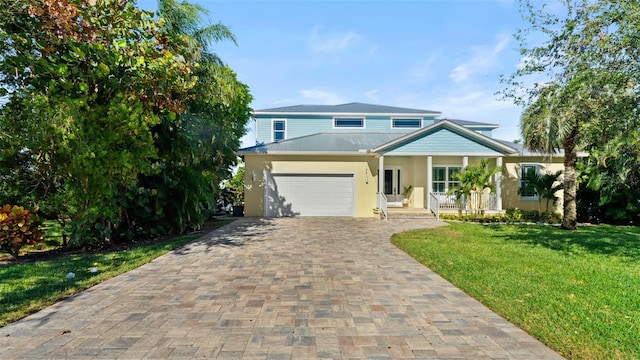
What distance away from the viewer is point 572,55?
7363mm

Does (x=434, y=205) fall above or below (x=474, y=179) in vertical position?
below

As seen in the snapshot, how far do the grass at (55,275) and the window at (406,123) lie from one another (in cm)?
1624

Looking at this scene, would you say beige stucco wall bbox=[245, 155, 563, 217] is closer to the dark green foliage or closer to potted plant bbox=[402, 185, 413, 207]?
potted plant bbox=[402, 185, 413, 207]

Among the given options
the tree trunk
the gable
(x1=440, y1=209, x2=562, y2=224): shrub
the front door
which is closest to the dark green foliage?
the gable

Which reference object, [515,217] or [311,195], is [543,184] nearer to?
[515,217]

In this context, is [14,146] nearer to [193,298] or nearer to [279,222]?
[193,298]

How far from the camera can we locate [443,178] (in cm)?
1708

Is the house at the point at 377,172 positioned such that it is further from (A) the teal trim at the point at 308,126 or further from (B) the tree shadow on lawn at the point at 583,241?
(B) the tree shadow on lawn at the point at 583,241

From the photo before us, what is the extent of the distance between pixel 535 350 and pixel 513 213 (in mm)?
13986

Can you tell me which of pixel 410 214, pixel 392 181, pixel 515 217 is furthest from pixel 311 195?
pixel 515 217

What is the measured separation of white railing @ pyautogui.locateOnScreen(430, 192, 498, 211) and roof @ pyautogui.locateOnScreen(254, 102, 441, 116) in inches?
279

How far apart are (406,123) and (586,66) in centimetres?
1402

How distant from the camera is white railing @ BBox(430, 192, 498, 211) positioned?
15.3 metres

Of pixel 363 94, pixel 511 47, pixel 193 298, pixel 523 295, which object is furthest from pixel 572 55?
pixel 363 94
